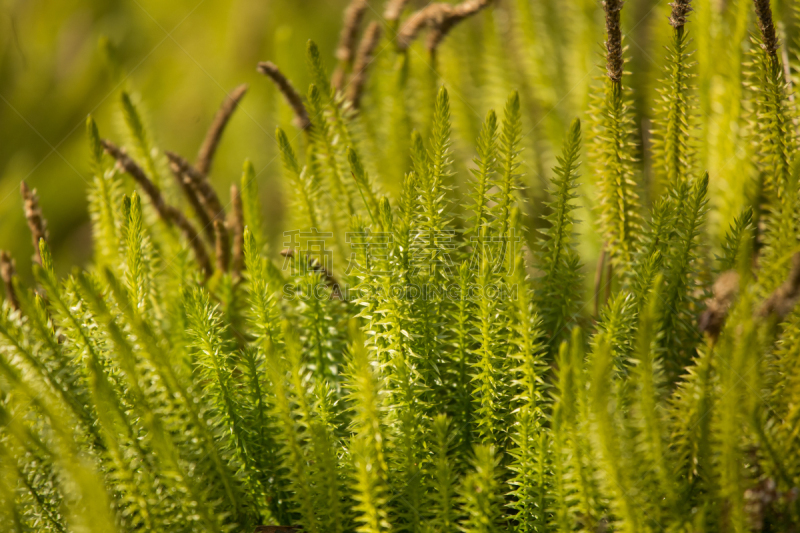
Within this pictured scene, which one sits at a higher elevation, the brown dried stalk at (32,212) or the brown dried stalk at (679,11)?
the brown dried stalk at (679,11)

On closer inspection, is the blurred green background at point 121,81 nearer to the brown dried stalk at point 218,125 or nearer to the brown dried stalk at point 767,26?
the brown dried stalk at point 218,125

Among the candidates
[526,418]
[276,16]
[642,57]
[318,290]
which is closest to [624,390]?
[526,418]

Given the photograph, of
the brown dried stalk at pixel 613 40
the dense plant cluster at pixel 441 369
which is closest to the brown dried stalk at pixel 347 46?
the dense plant cluster at pixel 441 369

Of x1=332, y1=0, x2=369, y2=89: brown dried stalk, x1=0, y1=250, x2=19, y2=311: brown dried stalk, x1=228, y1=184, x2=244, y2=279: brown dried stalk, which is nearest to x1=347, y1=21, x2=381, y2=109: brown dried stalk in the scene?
x1=332, y1=0, x2=369, y2=89: brown dried stalk

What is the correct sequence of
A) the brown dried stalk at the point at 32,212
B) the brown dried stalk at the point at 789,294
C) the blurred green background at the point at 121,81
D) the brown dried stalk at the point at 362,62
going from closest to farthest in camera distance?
the brown dried stalk at the point at 789,294, the brown dried stalk at the point at 32,212, the brown dried stalk at the point at 362,62, the blurred green background at the point at 121,81

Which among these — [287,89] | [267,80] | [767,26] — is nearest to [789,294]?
[767,26]

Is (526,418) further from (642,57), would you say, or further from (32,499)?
(642,57)
